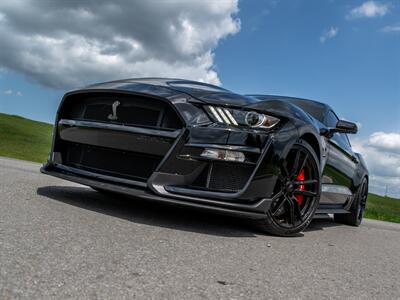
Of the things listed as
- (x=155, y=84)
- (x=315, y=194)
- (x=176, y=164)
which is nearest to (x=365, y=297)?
(x=176, y=164)

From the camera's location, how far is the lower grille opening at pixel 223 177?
10.6 feet

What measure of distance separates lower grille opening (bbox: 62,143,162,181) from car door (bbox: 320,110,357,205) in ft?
6.32

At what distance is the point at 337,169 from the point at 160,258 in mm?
3176

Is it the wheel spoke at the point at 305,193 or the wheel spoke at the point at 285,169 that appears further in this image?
the wheel spoke at the point at 305,193

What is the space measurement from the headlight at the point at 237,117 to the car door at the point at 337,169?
4.86 feet

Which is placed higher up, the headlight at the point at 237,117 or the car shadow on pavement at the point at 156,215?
the headlight at the point at 237,117

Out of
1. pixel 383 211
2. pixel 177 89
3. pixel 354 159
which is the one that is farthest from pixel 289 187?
pixel 383 211

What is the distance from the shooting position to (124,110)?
140 inches

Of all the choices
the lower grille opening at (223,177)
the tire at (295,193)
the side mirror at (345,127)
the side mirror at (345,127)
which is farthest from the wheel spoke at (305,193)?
the side mirror at (345,127)

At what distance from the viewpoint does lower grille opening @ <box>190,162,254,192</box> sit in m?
3.23

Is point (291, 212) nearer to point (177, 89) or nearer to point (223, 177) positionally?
point (223, 177)

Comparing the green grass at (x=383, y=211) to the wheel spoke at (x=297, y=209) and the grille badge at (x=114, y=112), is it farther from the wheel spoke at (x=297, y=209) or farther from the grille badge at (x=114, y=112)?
the grille badge at (x=114, y=112)

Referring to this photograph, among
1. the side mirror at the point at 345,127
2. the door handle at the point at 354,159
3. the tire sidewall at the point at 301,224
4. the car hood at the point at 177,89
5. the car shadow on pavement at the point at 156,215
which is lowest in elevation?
the car shadow on pavement at the point at 156,215

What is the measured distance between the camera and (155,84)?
12.0ft
